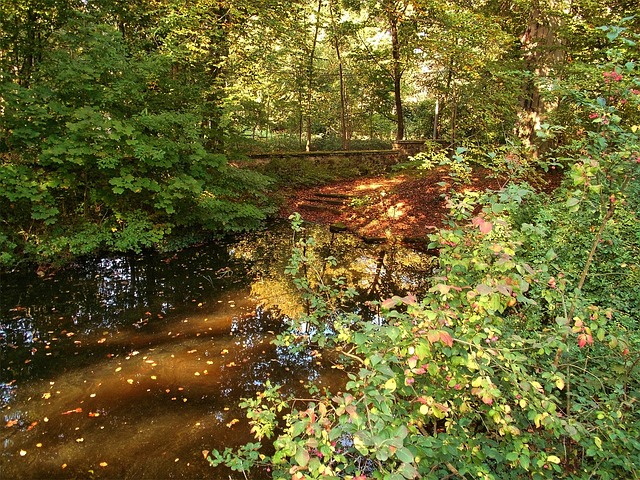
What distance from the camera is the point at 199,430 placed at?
3350 mm

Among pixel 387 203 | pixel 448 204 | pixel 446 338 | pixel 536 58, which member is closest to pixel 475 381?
pixel 446 338

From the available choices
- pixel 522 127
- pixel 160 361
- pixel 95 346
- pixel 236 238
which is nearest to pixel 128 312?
pixel 95 346

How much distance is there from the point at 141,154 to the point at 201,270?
7.52 feet

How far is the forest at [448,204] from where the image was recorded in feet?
4.84

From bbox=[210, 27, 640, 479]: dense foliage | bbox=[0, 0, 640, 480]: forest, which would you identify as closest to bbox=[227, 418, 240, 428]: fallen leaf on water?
bbox=[0, 0, 640, 480]: forest

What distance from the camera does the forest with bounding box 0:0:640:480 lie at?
148cm

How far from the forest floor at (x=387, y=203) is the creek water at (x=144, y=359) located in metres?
1.81

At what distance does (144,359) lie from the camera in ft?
14.2

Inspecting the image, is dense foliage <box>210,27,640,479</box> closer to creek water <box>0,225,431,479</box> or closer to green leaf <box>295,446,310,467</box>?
green leaf <box>295,446,310,467</box>

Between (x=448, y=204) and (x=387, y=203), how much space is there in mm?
8551

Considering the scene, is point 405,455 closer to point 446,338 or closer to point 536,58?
point 446,338

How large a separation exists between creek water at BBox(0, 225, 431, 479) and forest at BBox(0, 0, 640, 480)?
37 cm

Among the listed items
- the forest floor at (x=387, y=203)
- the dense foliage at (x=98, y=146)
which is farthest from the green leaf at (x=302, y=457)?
the forest floor at (x=387, y=203)

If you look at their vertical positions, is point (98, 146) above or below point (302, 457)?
above
